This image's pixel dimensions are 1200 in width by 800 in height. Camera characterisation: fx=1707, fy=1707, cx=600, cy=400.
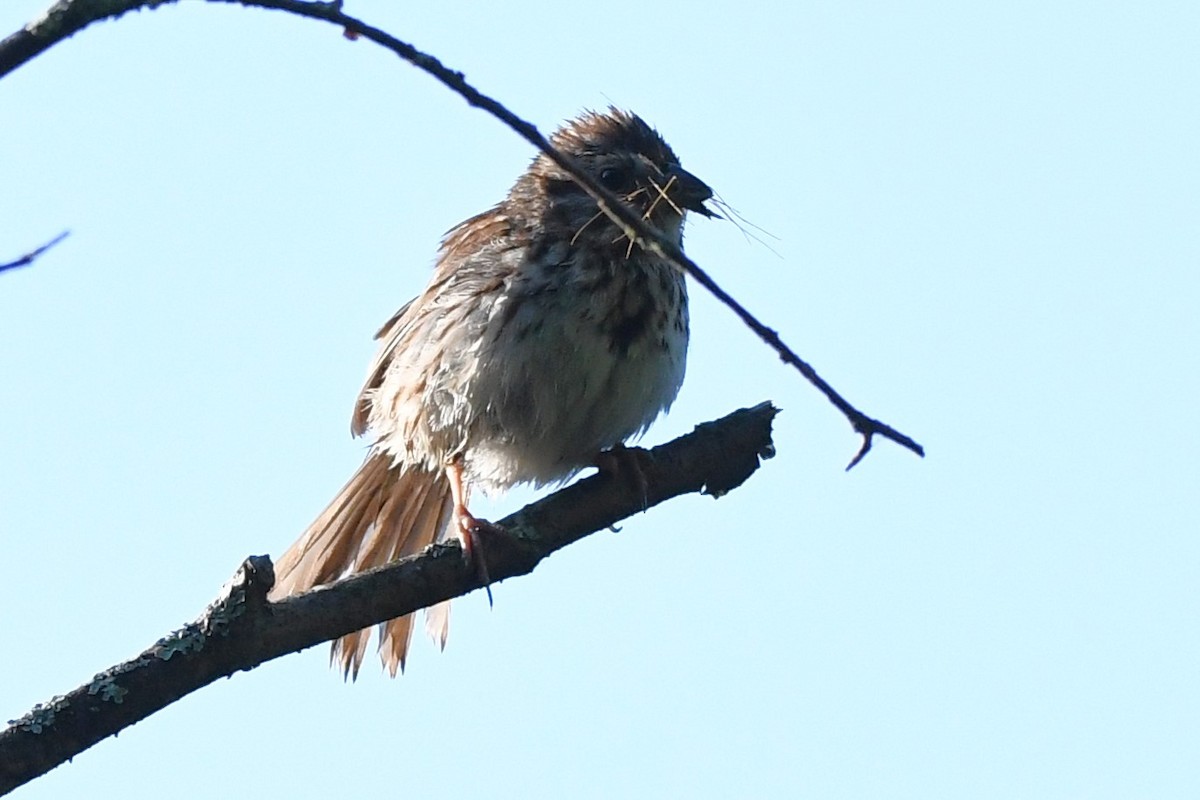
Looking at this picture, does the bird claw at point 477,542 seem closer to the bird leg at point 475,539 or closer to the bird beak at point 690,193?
the bird leg at point 475,539

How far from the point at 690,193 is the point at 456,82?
285 centimetres

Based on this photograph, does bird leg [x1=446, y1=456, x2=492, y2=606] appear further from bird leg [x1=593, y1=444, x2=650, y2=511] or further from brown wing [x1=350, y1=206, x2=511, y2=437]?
brown wing [x1=350, y1=206, x2=511, y2=437]

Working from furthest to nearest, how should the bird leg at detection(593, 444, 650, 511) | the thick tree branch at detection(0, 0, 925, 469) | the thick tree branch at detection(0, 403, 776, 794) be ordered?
the bird leg at detection(593, 444, 650, 511)
the thick tree branch at detection(0, 403, 776, 794)
the thick tree branch at detection(0, 0, 925, 469)

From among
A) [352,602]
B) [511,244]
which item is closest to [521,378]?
[511,244]

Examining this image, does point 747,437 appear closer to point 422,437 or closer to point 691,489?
point 691,489

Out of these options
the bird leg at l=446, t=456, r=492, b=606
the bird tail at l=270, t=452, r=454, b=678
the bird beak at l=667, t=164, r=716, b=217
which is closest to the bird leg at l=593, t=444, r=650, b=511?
the bird leg at l=446, t=456, r=492, b=606

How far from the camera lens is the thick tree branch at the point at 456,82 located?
2.22 metres

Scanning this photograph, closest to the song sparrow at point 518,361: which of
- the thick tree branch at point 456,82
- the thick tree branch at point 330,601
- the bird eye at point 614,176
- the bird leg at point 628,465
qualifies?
the bird eye at point 614,176

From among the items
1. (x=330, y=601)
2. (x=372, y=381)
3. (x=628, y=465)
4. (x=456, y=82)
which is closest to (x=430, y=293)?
(x=372, y=381)

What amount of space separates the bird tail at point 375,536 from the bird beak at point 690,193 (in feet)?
3.93

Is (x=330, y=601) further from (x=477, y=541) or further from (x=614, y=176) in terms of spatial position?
(x=614, y=176)

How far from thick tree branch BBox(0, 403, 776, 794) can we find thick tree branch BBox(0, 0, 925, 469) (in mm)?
1268

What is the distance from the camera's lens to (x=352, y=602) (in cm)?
361

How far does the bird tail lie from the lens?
210 inches
